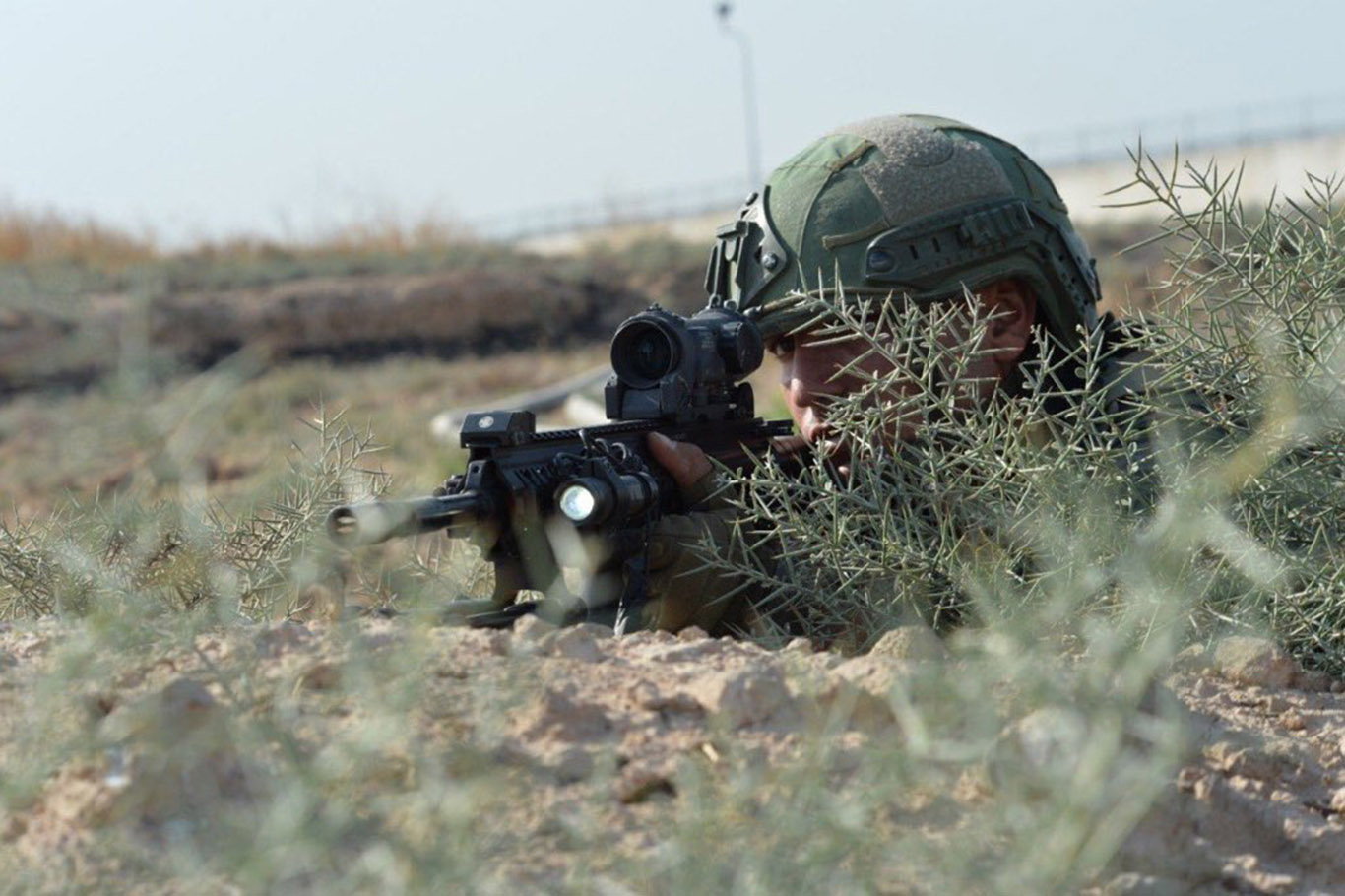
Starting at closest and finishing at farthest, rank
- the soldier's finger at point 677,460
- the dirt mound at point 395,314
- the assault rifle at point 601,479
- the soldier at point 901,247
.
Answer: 1. the assault rifle at point 601,479
2. the soldier's finger at point 677,460
3. the soldier at point 901,247
4. the dirt mound at point 395,314

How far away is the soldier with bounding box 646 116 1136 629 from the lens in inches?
134

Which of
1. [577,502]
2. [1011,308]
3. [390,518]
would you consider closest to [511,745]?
[390,518]

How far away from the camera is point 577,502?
2.69 metres

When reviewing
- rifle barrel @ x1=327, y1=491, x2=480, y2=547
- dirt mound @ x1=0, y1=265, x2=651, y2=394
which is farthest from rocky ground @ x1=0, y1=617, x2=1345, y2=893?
dirt mound @ x1=0, y1=265, x2=651, y2=394

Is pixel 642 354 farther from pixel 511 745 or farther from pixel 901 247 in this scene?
pixel 511 745

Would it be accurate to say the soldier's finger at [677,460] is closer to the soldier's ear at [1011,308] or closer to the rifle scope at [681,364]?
the rifle scope at [681,364]

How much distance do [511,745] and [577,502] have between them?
1141 millimetres

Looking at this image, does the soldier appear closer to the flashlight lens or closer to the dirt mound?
the flashlight lens

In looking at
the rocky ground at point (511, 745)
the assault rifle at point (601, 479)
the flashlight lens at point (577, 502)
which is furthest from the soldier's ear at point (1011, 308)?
the rocky ground at point (511, 745)

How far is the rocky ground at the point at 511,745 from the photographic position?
141 centimetres

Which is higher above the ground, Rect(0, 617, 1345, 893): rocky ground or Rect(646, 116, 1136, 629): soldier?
Rect(646, 116, 1136, 629): soldier

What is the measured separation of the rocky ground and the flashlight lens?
27.2 inches

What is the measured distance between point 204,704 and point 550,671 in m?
0.41

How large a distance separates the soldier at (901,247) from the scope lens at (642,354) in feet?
1.05
